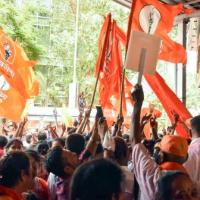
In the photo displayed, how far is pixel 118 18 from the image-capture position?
63.9 feet

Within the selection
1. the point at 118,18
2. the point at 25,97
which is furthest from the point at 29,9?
the point at 25,97

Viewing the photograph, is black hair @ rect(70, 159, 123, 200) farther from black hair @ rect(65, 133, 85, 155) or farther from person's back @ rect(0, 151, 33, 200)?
black hair @ rect(65, 133, 85, 155)

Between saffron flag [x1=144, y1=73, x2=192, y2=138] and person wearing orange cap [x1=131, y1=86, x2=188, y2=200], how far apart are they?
3.58 meters

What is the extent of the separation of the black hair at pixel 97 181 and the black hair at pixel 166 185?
381 millimetres

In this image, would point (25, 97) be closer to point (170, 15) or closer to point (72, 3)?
point (170, 15)

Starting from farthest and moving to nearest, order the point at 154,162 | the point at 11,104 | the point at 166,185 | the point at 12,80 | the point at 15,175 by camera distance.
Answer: the point at 12,80 < the point at 11,104 < the point at 154,162 < the point at 15,175 < the point at 166,185

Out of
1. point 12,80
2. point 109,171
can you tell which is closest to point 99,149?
point 109,171

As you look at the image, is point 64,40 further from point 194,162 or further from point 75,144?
point 194,162

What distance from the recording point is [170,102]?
23.1 ft

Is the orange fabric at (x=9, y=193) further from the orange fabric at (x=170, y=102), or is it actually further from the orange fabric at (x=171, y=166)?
the orange fabric at (x=170, y=102)

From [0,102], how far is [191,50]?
5209 mm

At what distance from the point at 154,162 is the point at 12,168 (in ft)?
2.55

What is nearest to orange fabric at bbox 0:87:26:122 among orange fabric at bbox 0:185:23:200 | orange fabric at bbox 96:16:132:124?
orange fabric at bbox 96:16:132:124

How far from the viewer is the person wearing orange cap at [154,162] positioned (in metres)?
2.75
